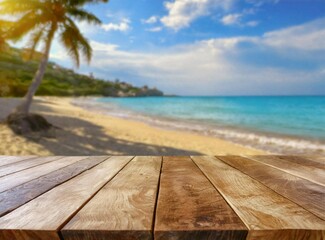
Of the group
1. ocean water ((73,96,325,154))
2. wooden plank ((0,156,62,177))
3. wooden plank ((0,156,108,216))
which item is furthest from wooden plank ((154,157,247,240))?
ocean water ((73,96,325,154))

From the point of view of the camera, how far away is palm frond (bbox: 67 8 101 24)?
12.6m

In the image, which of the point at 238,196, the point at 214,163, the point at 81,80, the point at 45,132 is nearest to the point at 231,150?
the point at 45,132

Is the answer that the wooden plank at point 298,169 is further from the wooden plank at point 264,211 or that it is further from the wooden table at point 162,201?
the wooden plank at point 264,211

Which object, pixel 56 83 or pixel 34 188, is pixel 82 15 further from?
pixel 56 83

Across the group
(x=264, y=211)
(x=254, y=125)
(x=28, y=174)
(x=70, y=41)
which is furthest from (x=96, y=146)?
(x=254, y=125)

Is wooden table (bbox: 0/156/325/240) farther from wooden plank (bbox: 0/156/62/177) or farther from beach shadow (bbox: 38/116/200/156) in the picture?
beach shadow (bbox: 38/116/200/156)

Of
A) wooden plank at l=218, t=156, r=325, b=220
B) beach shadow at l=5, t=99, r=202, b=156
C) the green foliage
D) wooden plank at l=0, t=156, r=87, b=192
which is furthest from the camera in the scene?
the green foliage

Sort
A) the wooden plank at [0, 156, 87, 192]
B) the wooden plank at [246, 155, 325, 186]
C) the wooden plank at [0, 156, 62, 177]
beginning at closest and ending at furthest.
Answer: the wooden plank at [0, 156, 87, 192] < the wooden plank at [246, 155, 325, 186] < the wooden plank at [0, 156, 62, 177]

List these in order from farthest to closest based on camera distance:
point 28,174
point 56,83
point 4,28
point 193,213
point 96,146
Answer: point 56,83
point 4,28
point 96,146
point 28,174
point 193,213

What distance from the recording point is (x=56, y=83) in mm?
68188

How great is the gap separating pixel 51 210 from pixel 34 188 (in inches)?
13.8

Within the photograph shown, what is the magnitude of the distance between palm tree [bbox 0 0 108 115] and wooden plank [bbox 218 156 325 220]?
11.5 meters

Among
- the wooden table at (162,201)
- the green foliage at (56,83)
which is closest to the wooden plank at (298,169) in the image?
the wooden table at (162,201)

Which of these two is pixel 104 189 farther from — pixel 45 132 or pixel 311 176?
pixel 45 132
